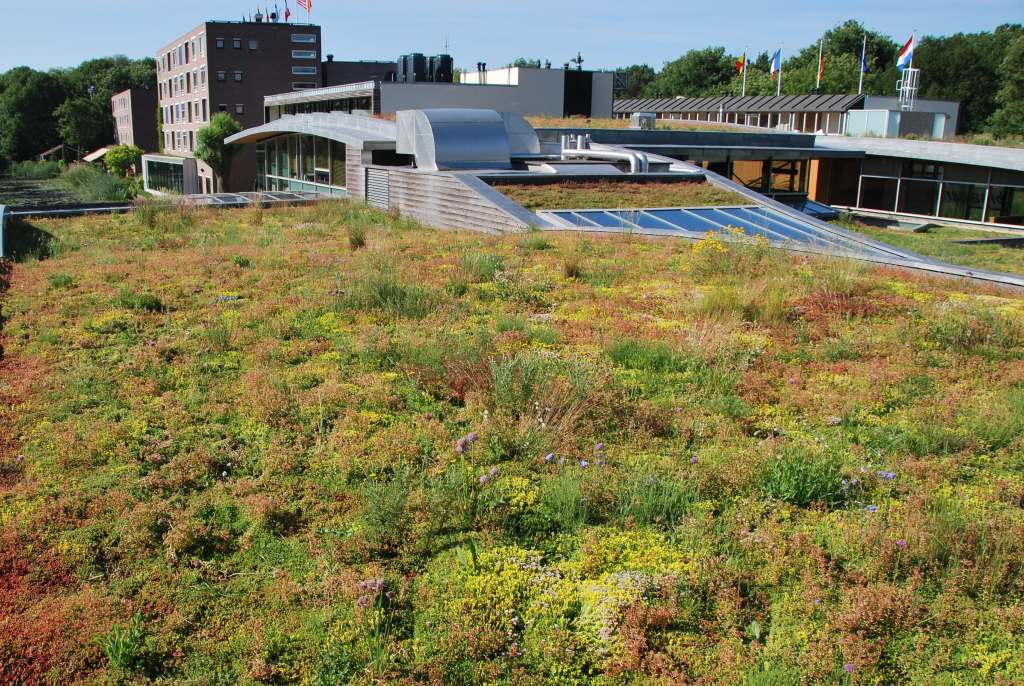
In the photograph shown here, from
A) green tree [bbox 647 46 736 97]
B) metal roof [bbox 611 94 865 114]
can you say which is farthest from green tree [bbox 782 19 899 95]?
metal roof [bbox 611 94 865 114]

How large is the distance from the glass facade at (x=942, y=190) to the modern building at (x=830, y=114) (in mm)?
3621

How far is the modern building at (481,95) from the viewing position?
112 ft

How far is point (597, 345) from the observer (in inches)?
262

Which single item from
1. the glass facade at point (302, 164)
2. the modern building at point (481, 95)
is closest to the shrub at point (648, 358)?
the glass facade at point (302, 164)

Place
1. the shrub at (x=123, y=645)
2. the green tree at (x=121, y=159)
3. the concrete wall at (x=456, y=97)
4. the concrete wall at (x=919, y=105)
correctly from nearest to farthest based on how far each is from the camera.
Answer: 1. the shrub at (x=123, y=645)
2. the concrete wall at (x=456, y=97)
3. the concrete wall at (x=919, y=105)
4. the green tree at (x=121, y=159)

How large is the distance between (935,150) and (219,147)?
123 ft

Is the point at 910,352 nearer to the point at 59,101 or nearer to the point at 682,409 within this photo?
the point at 682,409

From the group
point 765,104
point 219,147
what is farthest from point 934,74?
point 219,147

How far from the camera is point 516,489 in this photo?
4.35 metres

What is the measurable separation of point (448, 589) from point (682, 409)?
99.2 inches

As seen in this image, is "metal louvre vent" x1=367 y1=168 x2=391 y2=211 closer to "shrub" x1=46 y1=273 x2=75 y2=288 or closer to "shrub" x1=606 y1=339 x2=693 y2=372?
"shrub" x1=46 y1=273 x2=75 y2=288

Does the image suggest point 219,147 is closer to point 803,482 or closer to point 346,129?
point 346,129

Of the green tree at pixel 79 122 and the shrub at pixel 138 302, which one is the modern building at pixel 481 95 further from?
the green tree at pixel 79 122

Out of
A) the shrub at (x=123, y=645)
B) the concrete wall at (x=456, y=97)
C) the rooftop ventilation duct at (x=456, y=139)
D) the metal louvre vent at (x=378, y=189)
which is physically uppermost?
the concrete wall at (x=456, y=97)
